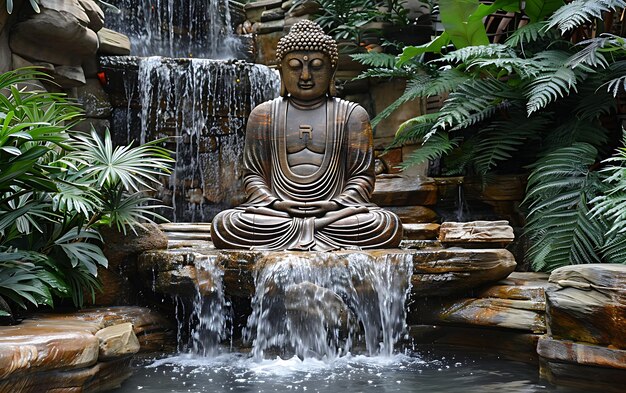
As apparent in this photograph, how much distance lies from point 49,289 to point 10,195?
0.71m

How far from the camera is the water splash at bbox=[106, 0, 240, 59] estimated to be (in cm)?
1174

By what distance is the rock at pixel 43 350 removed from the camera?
368 centimetres

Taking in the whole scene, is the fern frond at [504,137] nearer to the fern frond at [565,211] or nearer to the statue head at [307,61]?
the fern frond at [565,211]

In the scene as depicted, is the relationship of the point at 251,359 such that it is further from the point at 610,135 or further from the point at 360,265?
the point at 610,135

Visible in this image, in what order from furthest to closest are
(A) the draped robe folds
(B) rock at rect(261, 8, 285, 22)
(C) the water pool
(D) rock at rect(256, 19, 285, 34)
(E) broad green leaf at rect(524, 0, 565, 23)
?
(B) rock at rect(261, 8, 285, 22) → (D) rock at rect(256, 19, 285, 34) → (E) broad green leaf at rect(524, 0, 565, 23) → (A) the draped robe folds → (C) the water pool

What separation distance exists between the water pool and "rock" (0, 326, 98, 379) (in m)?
0.46

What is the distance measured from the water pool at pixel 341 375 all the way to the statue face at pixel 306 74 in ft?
8.80

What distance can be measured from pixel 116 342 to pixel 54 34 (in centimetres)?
450

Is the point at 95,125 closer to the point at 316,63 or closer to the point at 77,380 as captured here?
the point at 316,63

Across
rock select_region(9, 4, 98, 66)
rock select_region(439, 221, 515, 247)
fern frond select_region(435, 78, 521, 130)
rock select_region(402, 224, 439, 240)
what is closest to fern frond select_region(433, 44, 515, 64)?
fern frond select_region(435, 78, 521, 130)

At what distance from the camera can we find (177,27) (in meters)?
12.2

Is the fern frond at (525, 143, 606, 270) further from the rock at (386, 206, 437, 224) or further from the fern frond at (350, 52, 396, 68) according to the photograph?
the fern frond at (350, 52, 396, 68)

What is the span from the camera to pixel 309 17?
1168 centimetres

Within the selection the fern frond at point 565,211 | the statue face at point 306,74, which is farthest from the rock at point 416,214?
the statue face at point 306,74
